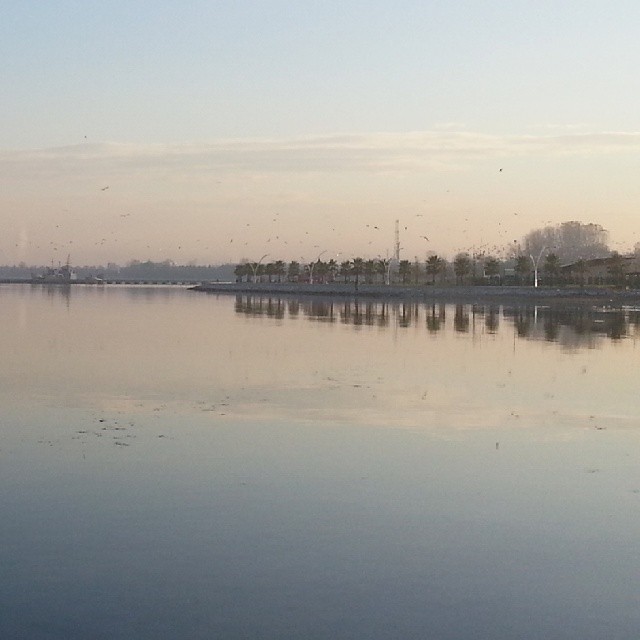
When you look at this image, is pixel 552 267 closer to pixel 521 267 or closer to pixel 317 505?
pixel 521 267

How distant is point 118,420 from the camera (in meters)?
23.7

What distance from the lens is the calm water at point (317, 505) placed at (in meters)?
10.8

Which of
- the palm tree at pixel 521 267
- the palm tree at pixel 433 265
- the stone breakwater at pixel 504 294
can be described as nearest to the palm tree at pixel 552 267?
the palm tree at pixel 521 267

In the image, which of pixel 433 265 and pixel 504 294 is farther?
pixel 433 265

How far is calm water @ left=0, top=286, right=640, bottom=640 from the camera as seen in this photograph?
1075 centimetres

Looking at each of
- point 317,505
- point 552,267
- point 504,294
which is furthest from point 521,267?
point 317,505

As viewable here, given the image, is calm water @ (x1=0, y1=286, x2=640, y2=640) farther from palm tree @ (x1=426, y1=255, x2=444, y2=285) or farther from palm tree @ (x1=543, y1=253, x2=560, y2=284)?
palm tree @ (x1=426, y1=255, x2=444, y2=285)

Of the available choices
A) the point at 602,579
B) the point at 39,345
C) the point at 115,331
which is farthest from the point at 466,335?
the point at 602,579

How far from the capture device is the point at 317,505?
1544cm

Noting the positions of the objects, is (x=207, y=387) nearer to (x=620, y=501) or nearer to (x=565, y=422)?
(x=565, y=422)

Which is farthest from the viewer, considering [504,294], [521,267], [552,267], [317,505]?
[521,267]

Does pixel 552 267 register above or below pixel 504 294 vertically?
above

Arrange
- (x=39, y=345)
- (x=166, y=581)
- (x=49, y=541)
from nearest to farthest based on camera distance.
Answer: (x=166, y=581)
(x=49, y=541)
(x=39, y=345)

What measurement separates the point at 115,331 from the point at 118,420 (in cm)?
3601
